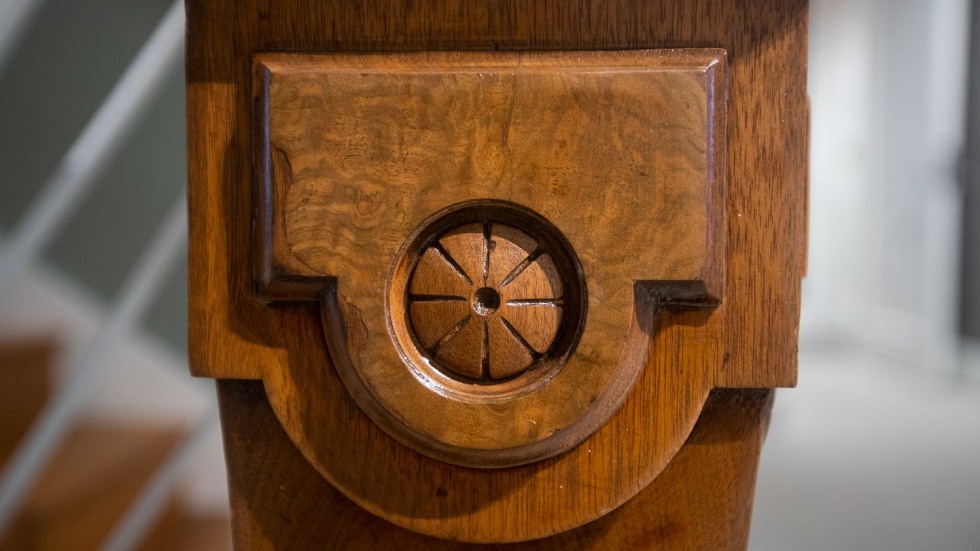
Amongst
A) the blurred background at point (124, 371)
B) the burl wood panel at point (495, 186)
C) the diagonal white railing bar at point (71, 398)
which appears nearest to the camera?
the burl wood panel at point (495, 186)

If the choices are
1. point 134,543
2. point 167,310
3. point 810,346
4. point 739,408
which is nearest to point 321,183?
point 739,408

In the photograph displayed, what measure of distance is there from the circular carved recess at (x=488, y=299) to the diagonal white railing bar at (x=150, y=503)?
97 centimetres

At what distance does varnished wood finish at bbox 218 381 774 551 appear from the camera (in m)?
0.60

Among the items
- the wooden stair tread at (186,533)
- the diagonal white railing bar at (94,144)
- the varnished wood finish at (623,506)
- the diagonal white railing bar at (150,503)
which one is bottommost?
the wooden stair tread at (186,533)

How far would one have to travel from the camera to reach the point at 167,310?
1.60 meters

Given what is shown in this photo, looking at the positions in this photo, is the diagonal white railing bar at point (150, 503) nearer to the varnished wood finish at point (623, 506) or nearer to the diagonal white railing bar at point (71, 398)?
the diagonal white railing bar at point (71, 398)

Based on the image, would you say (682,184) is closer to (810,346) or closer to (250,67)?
(250,67)

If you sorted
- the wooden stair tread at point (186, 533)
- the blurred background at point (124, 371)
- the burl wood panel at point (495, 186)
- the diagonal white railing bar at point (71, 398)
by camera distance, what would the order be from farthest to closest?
the wooden stair tread at point (186, 533) → the blurred background at point (124, 371) → the diagonal white railing bar at point (71, 398) → the burl wood panel at point (495, 186)

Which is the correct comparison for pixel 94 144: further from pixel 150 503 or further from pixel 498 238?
pixel 498 238

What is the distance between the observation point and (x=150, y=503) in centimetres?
128

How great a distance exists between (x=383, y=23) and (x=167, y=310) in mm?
1247

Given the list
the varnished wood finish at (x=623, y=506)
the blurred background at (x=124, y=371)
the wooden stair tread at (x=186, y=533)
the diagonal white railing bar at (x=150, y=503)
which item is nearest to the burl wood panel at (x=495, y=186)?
the varnished wood finish at (x=623, y=506)

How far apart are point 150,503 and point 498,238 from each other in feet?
3.41

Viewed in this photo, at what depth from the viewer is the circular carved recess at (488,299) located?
1.73ft
